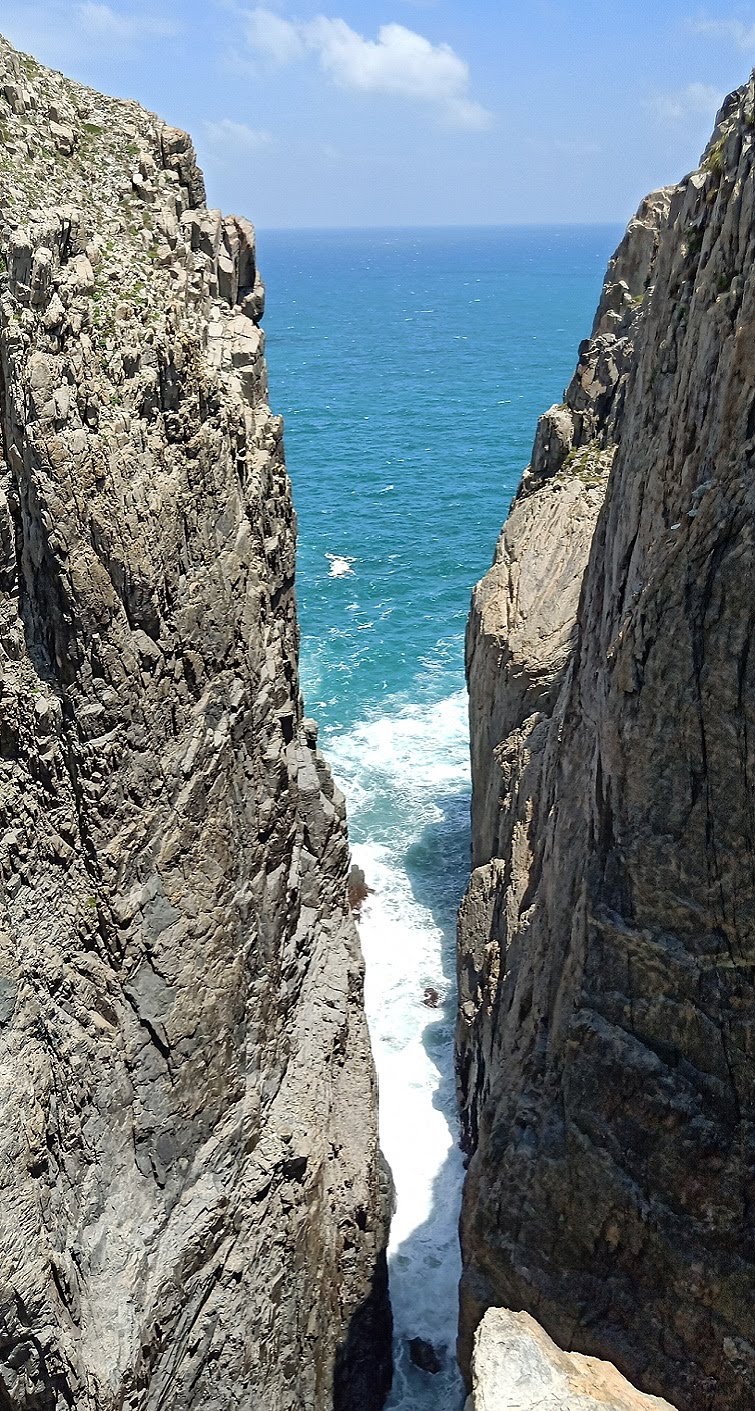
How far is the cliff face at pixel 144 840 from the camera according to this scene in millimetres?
19703

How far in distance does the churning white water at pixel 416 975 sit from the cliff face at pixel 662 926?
10.3 m

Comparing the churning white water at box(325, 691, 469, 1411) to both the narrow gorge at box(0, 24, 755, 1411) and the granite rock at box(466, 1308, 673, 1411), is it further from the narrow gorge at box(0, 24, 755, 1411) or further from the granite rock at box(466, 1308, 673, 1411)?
the granite rock at box(466, 1308, 673, 1411)

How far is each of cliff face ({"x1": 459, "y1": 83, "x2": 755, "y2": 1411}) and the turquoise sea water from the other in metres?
13.7

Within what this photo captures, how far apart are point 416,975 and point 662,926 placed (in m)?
28.5

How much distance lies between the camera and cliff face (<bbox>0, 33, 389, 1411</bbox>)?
64.6 ft

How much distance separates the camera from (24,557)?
20.4 metres

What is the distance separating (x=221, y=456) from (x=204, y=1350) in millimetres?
18515

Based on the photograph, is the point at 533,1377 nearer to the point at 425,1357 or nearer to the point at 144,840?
the point at 144,840

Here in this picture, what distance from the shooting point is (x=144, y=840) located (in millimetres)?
21453

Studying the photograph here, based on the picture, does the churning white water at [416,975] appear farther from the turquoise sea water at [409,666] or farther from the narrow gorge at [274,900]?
the narrow gorge at [274,900]

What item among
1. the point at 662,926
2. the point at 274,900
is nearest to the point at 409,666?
the point at 274,900

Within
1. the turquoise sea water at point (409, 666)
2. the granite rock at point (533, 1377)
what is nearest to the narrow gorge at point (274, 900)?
the granite rock at point (533, 1377)

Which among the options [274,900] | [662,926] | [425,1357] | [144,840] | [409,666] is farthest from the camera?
[409,666]

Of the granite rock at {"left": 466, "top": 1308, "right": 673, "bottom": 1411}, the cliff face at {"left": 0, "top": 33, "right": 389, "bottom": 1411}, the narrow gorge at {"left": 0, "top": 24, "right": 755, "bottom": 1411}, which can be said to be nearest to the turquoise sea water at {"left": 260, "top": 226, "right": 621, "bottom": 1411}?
the narrow gorge at {"left": 0, "top": 24, "right": 755, "bottom": 1411}
